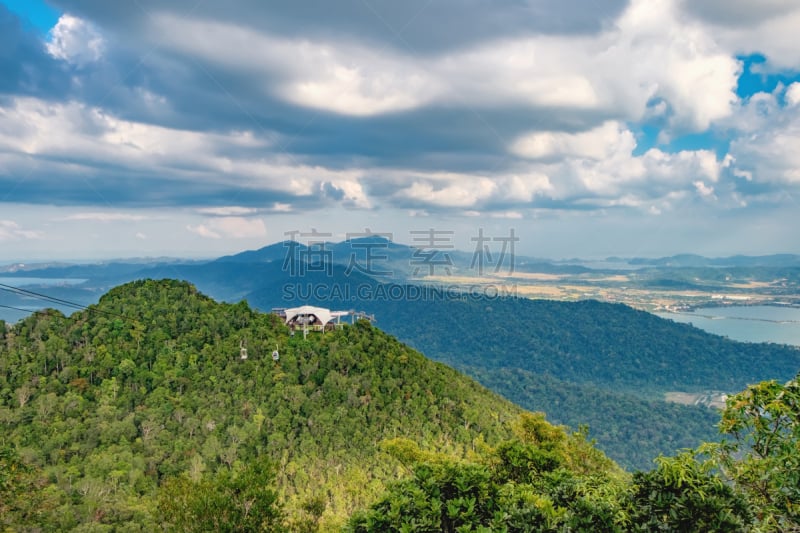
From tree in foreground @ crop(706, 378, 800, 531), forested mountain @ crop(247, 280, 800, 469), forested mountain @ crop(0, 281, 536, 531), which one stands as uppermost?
tree in foreground @ crop(706, 378, 800, 531)

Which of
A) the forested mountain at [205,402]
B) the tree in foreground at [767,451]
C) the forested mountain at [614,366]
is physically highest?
the tree in foreground at [767,451]

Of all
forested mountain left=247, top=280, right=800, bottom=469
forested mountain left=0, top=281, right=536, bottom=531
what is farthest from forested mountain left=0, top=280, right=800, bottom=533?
forested mountain left=247, top=280, right=800, bottom=469

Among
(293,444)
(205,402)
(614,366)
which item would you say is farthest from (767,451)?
(614,366)

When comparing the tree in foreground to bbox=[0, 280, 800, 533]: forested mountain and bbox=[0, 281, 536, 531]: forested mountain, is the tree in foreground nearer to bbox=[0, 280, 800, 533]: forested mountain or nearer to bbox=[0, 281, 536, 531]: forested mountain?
bbox=[0, 280, 800, 533]: forested mountain

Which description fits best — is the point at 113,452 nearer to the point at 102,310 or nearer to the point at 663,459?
the point at 102,310

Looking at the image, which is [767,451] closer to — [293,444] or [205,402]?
[293,444]

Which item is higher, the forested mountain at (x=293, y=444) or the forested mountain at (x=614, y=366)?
the forested mountain at (x=293, y=444)

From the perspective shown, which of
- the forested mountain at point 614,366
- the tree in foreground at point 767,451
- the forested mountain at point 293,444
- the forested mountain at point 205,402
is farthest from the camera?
the forested mountain at point 614,366

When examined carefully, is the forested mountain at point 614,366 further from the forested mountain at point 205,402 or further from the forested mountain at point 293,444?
the forested mountain at point 205,402

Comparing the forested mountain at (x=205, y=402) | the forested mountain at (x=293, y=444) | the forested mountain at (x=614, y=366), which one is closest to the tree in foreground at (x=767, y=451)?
the forested mountain at (x=293, y=444)
